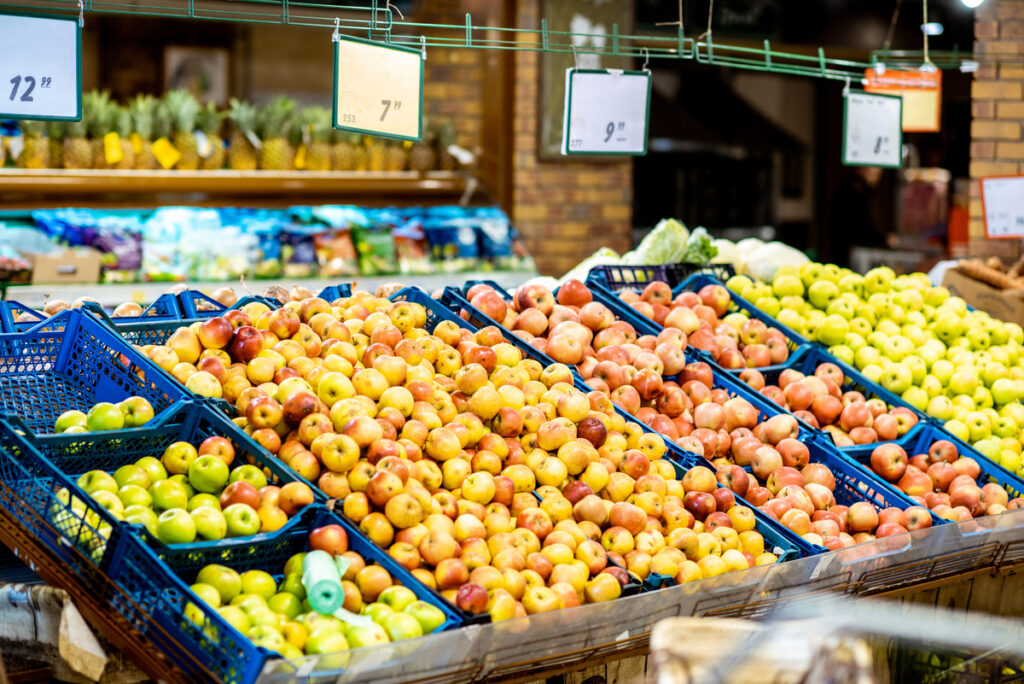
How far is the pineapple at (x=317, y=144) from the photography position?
673cm

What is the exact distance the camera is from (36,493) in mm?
2314

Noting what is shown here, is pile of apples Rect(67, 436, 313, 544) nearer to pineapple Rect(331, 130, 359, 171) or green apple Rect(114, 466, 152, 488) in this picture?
green apple Rect(114, 466, 152, 488)

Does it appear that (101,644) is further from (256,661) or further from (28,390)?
(28,390)

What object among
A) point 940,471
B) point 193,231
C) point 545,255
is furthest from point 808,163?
point 940,471

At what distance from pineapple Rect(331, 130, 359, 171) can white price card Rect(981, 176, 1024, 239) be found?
12.7ft

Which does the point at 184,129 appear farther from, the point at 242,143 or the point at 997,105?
the point at 997,105

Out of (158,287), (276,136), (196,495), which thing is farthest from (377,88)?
(276,136)

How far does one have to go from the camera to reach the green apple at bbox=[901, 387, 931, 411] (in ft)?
12.9

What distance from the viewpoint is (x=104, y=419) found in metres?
2.54

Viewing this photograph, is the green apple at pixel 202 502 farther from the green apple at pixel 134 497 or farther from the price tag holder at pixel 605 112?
the price tag holder at pixel 605 112

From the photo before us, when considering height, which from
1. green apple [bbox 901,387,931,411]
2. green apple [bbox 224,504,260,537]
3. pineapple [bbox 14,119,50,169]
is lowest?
green apple [bbox 224,504,260,537]

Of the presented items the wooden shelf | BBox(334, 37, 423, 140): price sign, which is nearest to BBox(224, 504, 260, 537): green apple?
BBox(334, 37, 423, 140): price sign

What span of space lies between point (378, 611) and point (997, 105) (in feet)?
16.5

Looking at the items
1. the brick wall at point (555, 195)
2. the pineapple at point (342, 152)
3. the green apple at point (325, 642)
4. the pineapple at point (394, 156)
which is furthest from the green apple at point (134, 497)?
the brick wall at point (555, 195)
